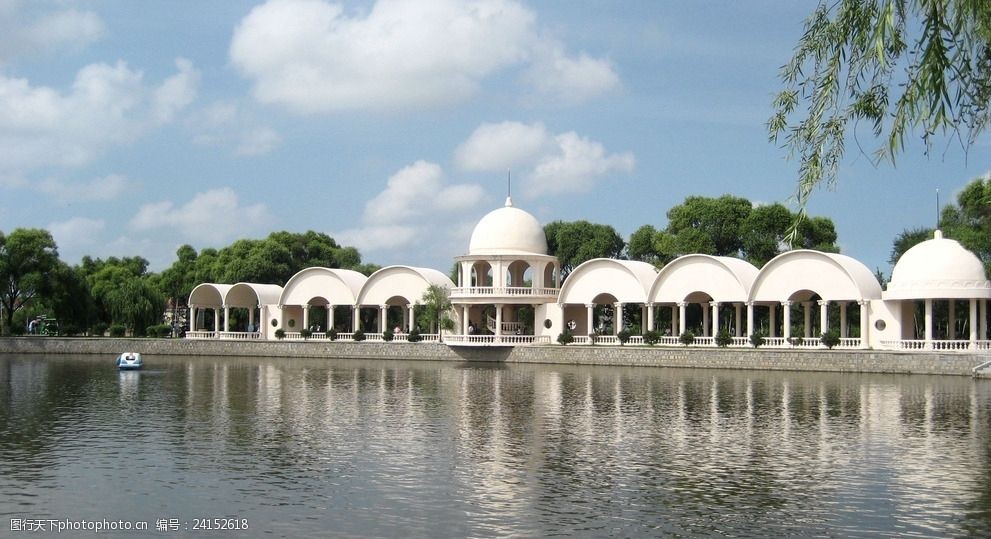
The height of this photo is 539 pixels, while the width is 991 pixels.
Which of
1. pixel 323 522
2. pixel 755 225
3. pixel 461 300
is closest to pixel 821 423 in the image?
pixel 323 522

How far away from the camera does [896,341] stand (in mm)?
36000

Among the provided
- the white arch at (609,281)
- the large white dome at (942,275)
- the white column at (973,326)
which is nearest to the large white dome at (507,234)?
the white arch at (609,281)

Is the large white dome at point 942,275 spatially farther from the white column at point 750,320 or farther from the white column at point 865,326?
the white column at point 750,320

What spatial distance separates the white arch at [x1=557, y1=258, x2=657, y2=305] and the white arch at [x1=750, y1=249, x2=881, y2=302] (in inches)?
216

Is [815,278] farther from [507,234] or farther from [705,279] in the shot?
[507,234]

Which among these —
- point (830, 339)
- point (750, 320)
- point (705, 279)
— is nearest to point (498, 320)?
point (705, 279)

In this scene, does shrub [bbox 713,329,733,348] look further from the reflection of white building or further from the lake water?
the lake water

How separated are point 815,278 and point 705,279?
14.9 feet

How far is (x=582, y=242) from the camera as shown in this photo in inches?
2299

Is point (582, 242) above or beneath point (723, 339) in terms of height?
above

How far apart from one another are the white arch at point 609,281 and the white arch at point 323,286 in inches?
430

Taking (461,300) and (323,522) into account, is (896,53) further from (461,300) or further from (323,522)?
(461,300)

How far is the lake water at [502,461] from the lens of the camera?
38.5 ft

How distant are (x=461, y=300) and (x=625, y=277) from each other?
7773mm
